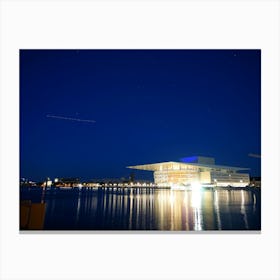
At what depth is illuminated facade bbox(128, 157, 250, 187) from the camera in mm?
32562

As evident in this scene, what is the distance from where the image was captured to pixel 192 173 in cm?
3281

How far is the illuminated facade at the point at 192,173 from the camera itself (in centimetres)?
3256
